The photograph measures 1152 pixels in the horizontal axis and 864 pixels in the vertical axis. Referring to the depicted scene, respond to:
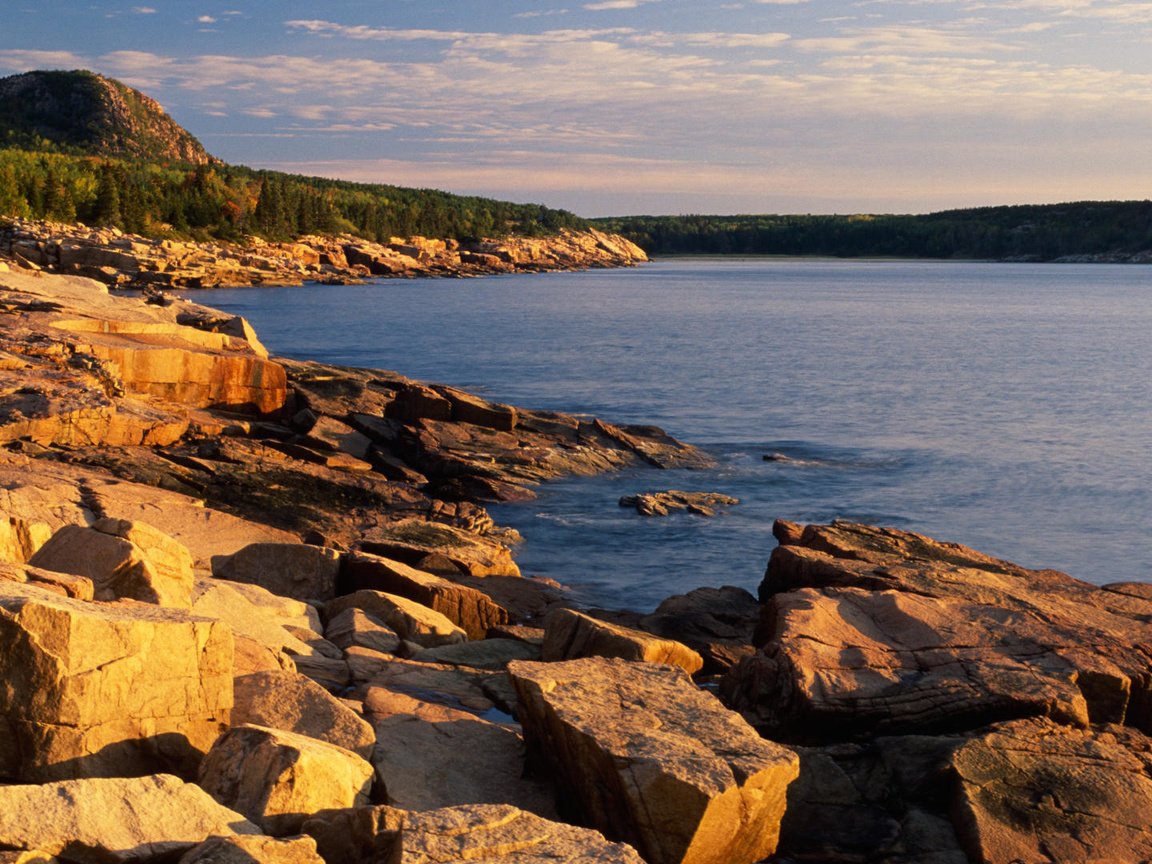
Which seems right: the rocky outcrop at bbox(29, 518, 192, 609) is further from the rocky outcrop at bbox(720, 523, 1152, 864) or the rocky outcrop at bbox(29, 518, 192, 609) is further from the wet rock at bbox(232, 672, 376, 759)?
the rocky outcrop at bbox(720, 523, 1152, 864)

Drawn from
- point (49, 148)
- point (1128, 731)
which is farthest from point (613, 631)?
point (49, 148)

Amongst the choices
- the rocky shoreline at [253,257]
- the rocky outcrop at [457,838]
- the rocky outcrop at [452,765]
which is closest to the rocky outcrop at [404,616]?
the rocky outcrop at [452,765]

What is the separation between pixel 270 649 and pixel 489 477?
13.0 m

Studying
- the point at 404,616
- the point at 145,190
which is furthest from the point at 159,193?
the point at 404,616

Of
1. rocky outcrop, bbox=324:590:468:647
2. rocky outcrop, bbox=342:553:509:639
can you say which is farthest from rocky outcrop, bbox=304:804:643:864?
rocky outcrop, bbox=342:553:509:639

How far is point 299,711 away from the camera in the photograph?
747cm

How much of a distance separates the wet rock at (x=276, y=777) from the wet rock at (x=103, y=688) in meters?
0.46

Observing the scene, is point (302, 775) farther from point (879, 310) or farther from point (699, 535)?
point (879, 310)

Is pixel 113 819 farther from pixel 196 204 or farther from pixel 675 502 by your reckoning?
pixel 196 204

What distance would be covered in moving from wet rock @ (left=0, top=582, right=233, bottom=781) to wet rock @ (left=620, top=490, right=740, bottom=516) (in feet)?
46.7

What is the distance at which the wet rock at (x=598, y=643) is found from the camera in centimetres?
972

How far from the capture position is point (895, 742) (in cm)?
861

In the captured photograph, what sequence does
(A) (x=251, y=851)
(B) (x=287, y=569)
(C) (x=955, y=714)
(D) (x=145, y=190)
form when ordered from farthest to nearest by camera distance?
1. (D) (x=145, y=190)
2. (B) (x=287, y=569)
3. (C) (x=955, y=714)
4. (A) (x=251, y=851)

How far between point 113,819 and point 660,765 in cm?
299
